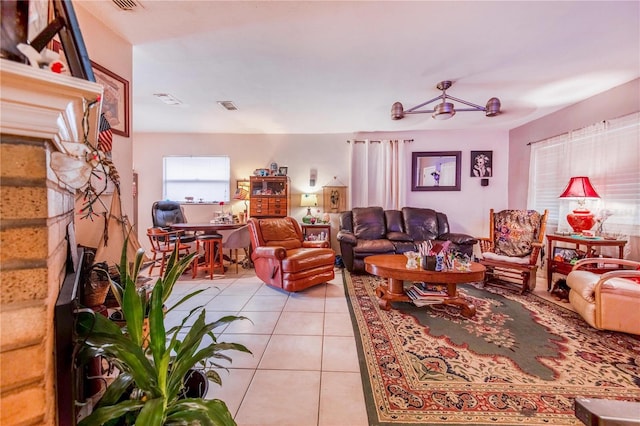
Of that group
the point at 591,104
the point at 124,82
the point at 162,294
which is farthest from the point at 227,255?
the point at 591,104

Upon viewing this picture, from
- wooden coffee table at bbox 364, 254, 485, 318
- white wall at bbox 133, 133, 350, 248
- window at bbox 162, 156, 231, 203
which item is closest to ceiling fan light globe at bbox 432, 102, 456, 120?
wooden coffee table at bbox 364, 254, 485, 318

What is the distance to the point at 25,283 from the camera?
2.17ft

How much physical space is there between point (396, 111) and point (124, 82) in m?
2.80

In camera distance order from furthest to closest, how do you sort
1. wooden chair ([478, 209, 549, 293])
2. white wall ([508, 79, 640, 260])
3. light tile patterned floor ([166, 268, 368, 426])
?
wooden chair ([478, 209, 549, 293]) < white wall ([508, 79, 640, 260]) < light tile patterned floor ([166, 268, 368, 426])

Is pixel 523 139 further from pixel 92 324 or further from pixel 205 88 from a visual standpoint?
pixel 92 324

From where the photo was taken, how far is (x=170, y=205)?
4.40 meters

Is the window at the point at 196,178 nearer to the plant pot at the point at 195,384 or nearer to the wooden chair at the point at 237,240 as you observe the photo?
the wooden chair at the point at 237,240

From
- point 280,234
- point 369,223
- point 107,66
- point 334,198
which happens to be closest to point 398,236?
point 369,223

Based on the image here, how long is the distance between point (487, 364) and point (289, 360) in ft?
4.54

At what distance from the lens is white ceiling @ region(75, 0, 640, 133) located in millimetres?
1893

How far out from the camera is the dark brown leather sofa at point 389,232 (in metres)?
4.02

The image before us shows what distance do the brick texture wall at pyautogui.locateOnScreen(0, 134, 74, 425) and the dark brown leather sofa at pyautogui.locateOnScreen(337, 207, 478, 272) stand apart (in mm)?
3530

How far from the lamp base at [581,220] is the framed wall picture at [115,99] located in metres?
4.99

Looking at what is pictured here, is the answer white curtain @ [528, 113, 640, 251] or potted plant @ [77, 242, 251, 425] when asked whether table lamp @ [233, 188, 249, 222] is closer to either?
potted plant @ [77, 242, 251, 425]
